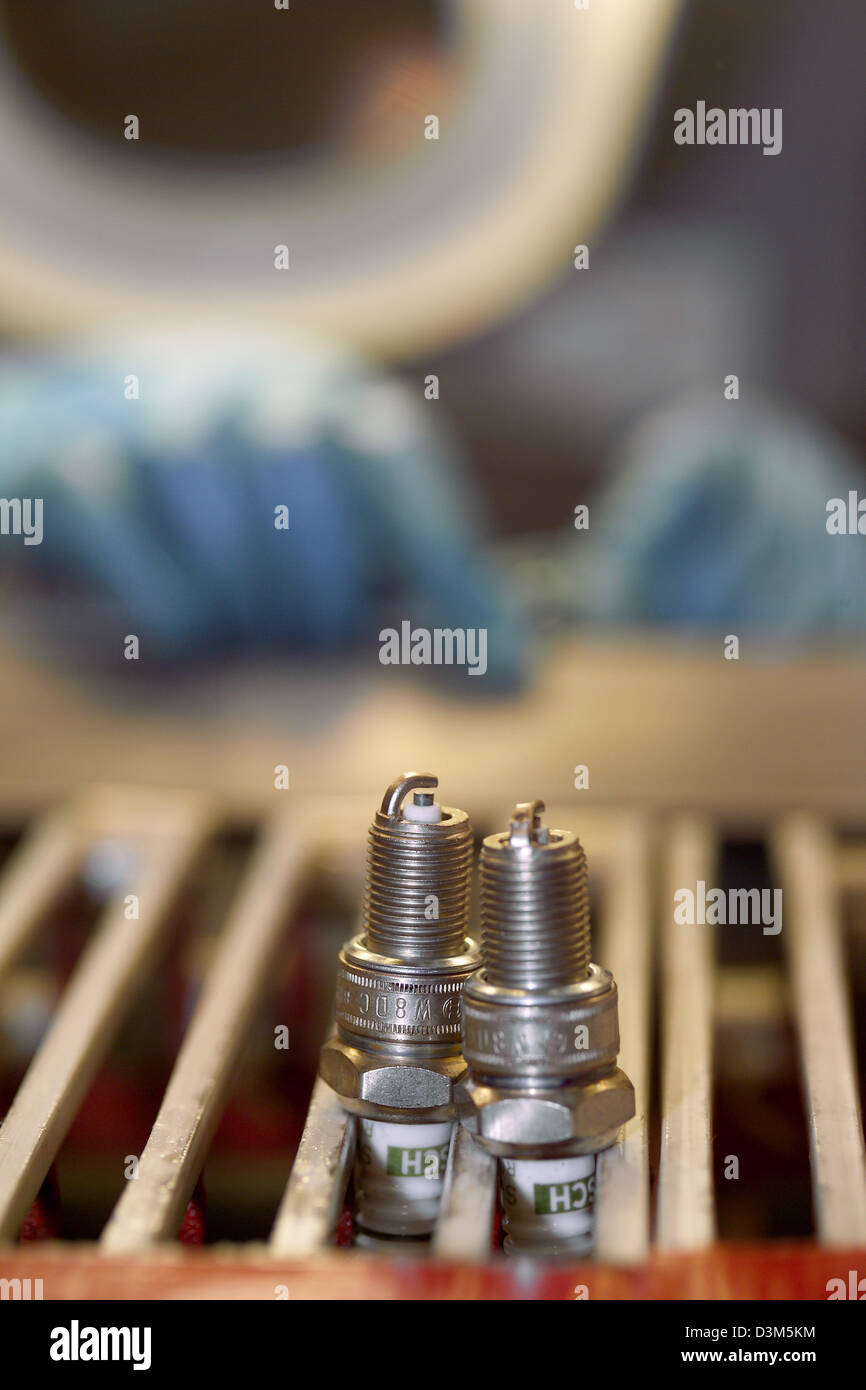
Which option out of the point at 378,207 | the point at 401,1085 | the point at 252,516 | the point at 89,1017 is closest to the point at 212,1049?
the point at 89,1017

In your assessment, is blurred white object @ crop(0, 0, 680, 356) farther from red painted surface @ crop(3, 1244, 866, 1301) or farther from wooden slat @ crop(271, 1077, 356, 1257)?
red painted surface @ crop(3, 1244, 866, 1301)

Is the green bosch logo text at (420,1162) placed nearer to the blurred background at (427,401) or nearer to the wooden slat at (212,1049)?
the wooden slat at (212,1049)

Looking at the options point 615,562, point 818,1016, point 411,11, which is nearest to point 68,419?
point 615,562

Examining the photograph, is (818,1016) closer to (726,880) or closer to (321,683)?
(726,880)

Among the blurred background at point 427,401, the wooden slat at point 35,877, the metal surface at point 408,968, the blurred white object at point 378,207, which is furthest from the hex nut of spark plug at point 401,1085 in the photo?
the blurred white object at point 378,207

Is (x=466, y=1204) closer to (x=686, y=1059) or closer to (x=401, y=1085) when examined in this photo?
(x=401, y=1085)
